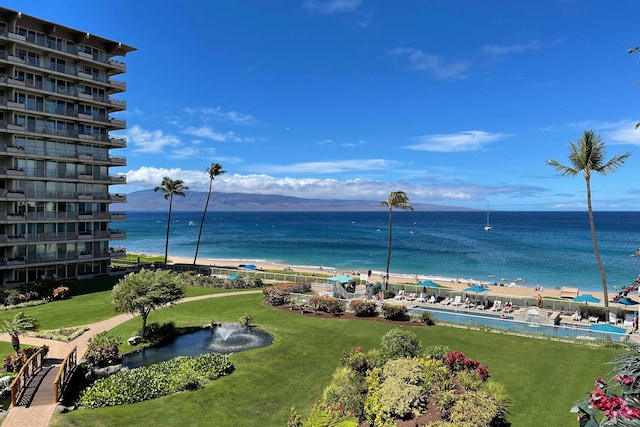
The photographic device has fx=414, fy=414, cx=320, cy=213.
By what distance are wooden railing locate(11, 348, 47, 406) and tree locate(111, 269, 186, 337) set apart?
531 centimetres

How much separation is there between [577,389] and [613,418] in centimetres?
1683

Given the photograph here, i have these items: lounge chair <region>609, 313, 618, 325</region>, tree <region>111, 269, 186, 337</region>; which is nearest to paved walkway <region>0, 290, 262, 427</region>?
tree <region>111, 269, 186, 337</region>

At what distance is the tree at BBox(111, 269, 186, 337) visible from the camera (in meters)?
25.2

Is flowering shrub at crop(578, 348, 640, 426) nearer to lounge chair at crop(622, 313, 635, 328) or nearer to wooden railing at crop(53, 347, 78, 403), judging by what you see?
wooden railing at crop(53, 347, 78, 403)

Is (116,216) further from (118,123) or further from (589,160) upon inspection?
(589,160)

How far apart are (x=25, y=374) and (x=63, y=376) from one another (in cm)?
158

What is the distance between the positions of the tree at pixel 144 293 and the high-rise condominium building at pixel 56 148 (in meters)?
24.3

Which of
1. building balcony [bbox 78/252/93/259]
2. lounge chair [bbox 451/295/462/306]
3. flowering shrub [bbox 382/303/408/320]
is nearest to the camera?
flowering shrub [bbox 382/303/408/320]

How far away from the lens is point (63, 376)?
1786cm

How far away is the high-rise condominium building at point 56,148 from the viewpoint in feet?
137

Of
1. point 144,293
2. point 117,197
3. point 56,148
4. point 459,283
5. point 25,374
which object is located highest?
point 56,148

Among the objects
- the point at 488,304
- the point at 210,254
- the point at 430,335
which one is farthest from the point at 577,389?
the point at 210,254

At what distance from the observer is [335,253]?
106 m

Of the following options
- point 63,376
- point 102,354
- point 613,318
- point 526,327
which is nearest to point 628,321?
point 613,318
